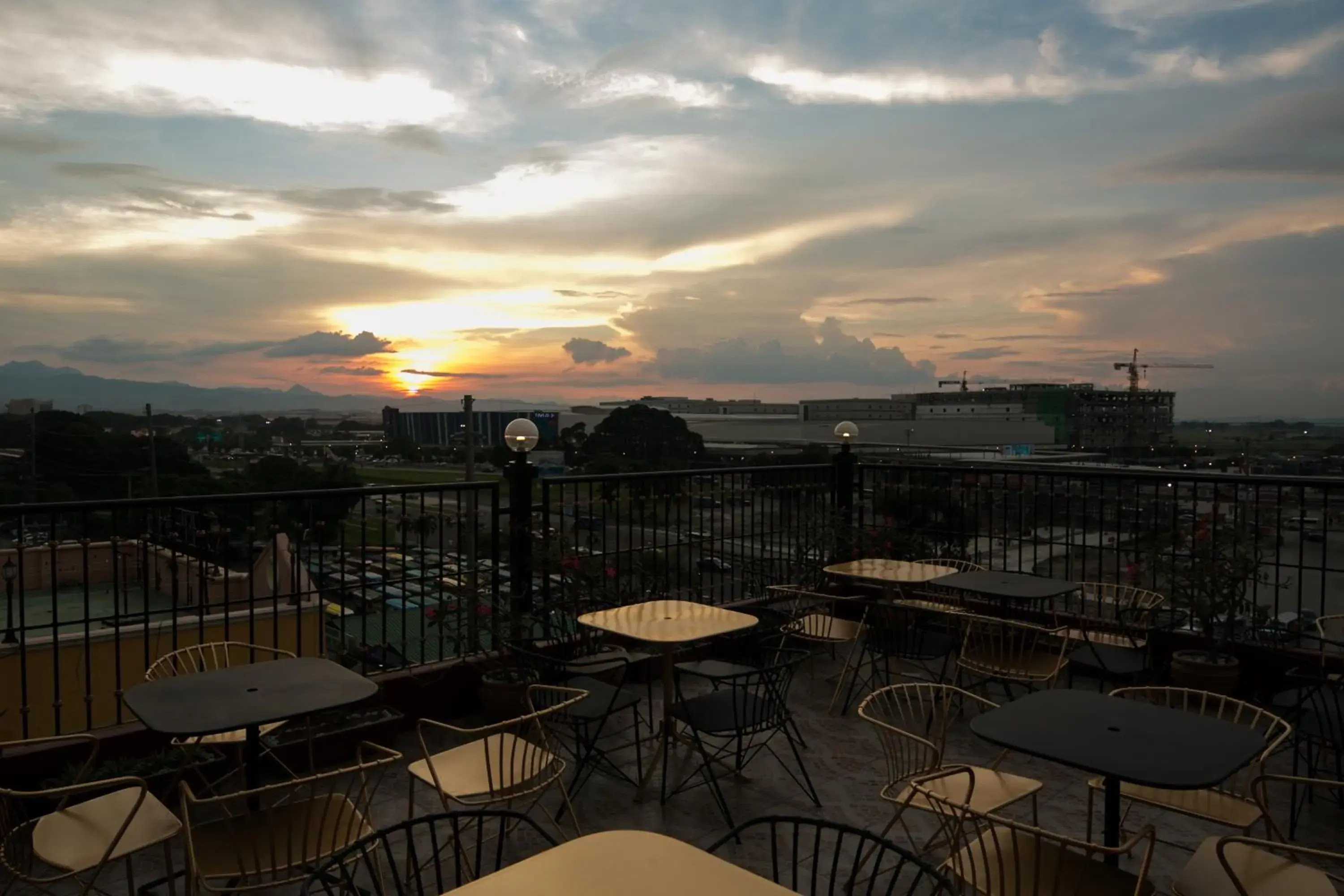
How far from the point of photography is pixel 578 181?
10.7m

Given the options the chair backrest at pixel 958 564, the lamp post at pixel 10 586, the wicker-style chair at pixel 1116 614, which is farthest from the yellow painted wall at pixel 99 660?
the wicker-style chair at pixel 1116 614

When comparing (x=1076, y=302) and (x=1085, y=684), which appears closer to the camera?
(x=1085, y=684)

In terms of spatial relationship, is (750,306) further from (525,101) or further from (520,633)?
(520,633)

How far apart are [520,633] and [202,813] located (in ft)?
6.58

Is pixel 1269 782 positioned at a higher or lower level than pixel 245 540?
lower

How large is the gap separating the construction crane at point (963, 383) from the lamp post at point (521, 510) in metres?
7.11

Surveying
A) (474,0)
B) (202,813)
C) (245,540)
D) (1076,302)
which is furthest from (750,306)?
(202,813)

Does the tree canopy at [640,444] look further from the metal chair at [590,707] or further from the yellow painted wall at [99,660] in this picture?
the yellow painted wall at [99,660]

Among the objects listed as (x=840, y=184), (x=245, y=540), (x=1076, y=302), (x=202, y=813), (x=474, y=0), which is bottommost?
(x=202, y=813)

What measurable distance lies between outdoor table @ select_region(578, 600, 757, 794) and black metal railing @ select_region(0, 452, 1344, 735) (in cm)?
106

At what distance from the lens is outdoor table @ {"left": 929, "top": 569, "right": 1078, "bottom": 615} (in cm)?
528

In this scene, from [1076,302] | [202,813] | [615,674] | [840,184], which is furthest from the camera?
[1076,302]

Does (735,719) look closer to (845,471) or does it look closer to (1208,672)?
(1208,672)

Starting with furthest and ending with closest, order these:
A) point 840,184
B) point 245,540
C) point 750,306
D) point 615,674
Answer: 1. point 750,306
2. point 840,184
3. point 615,674
4. point 245,540
